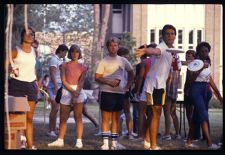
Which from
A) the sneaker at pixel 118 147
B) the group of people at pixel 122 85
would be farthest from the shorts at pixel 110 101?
the sneaker at pixel 118 147

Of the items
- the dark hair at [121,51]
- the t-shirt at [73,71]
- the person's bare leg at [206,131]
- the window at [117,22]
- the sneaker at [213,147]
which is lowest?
the sneaker at [213,147]

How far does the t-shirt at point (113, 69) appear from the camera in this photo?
7656mm

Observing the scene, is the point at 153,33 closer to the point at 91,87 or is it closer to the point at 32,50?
the point at 91,87

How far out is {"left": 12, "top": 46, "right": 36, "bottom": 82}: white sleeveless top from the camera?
7238mm

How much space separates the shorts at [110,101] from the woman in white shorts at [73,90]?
33 centimetres

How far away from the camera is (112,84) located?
7645 millimetres

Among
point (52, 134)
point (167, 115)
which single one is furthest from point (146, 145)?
point (52, 134)

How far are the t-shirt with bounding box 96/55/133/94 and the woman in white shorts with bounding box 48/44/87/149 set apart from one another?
335mm

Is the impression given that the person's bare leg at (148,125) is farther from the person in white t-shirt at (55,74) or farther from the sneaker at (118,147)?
the person in white t-shirt at (55,74)

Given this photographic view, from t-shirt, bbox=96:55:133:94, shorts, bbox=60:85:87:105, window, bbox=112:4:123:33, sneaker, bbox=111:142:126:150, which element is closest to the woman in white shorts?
shorts, bbox=60:85:87:105

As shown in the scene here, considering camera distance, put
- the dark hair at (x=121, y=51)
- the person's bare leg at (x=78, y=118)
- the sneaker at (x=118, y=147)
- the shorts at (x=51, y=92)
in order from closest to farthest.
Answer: the sneaker at (x=118, y=147), the person's bare leg at (x=78, y=118), the dark hair at (x=121, y=51), the shorts at (x=51, y=92)

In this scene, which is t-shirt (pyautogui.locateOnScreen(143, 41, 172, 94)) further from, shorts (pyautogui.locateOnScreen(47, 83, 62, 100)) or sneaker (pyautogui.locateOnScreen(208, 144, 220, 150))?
shorts (pyautogui.locateOnScreen(47, 83, 62, 100))

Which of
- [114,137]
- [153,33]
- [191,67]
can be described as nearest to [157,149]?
[114,137]

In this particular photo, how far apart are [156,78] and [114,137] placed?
847 mm
